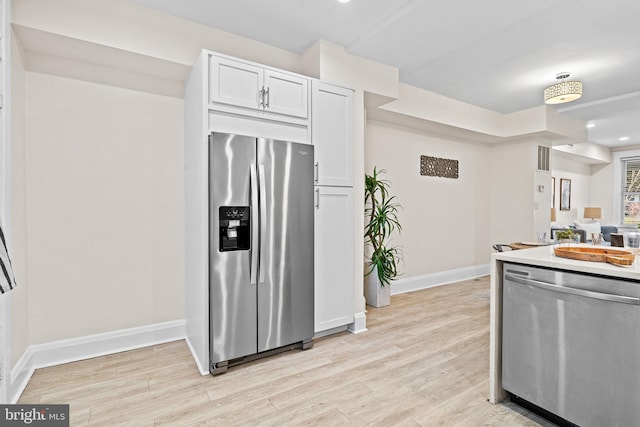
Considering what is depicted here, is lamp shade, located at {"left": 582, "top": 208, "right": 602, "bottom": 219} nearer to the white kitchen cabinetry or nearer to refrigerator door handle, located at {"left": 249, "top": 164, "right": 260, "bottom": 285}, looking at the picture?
the white kitchen cabinetry

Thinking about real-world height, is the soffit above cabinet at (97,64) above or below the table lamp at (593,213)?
above

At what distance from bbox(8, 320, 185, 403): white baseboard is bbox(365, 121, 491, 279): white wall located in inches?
118

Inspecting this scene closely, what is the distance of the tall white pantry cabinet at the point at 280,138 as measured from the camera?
2.39 metres

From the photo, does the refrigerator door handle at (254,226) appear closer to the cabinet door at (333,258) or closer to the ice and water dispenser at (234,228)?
the ice and water dispenser at (234,228)

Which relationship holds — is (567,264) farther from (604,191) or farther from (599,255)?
(604,191)

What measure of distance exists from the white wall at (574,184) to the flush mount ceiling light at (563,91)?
13.6 ft

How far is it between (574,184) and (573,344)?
8.24 meters

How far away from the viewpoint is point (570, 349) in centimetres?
166

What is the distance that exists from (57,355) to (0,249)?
1.46 m

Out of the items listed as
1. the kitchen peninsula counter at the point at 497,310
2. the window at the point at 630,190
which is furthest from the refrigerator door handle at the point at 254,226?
the window at the point at 630,190

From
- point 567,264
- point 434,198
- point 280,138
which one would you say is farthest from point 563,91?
point 280,138

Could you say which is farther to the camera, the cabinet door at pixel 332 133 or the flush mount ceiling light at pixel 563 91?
→ the flush mount ceiling light at pixel 563 91

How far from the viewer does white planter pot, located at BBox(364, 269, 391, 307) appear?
392 centimetres

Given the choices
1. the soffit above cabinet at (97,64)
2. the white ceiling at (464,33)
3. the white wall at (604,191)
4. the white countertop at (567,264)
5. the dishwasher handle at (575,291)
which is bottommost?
the dishwasher handle at (575,291)
